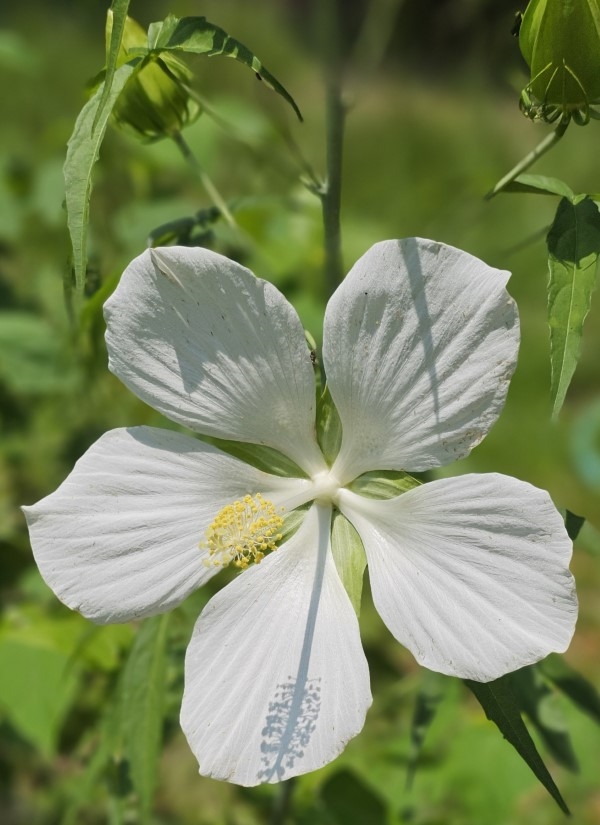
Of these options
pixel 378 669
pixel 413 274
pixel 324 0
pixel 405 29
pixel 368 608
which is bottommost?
pixel 368 608

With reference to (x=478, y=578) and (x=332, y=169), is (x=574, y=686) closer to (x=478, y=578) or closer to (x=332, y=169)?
Result: (x=478, y=578)

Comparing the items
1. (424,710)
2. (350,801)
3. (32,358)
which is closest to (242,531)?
(424,710)

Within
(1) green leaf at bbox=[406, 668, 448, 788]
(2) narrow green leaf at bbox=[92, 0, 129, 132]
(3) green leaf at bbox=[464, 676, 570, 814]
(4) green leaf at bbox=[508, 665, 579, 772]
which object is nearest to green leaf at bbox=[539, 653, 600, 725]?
(4) green leaf at bbox=[508, 665, 579, 772]

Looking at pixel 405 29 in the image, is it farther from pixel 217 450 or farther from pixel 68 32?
pixel 217 450

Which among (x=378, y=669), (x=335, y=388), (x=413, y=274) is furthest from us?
(x=378, y=669)

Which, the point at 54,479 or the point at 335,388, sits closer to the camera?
the point at 335,388

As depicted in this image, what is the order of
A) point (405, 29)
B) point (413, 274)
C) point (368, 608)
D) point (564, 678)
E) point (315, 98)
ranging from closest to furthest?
point (413, 274) → point (564, 678) → point (368, 608) → point (315, 98) → point (405, 29)

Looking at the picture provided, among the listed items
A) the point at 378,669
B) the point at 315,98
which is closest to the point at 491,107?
the point at 315,98
